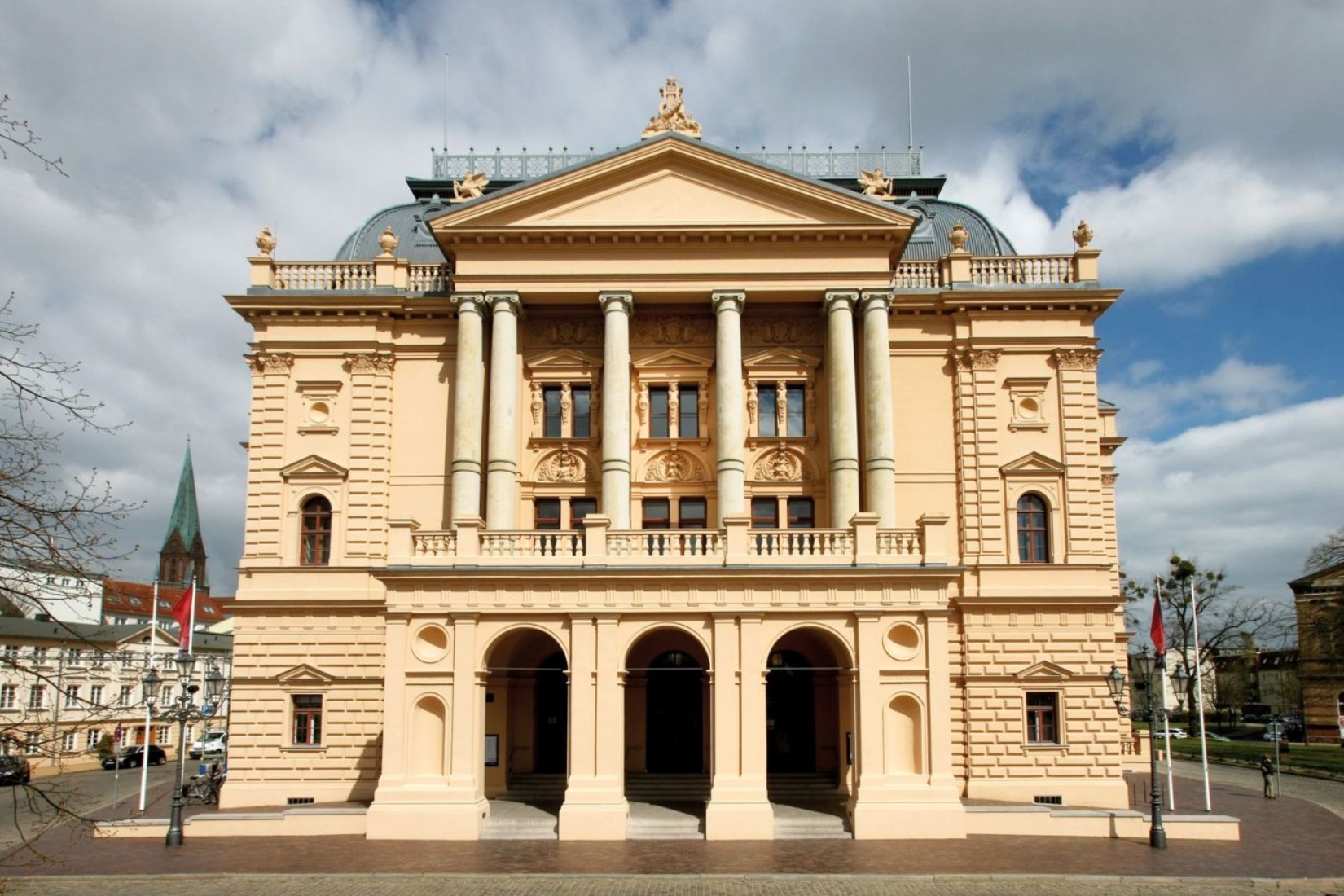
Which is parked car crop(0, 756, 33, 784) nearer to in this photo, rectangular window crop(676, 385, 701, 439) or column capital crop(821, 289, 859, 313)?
rectangular window crop(676, 385, 701, 439)

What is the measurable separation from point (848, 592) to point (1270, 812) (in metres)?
17.5

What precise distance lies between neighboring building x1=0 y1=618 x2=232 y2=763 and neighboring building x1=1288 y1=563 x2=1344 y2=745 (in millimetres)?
63338

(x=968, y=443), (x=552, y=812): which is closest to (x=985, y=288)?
(x=968, y=443)

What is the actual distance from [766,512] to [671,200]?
1046cm

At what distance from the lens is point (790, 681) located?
36031mm

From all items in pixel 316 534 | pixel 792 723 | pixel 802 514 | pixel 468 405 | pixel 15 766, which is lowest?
pixel 792 723

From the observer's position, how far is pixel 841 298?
1426 inches

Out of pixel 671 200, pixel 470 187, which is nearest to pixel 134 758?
pixel 470 187

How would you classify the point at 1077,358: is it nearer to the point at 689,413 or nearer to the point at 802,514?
the point at 802,514

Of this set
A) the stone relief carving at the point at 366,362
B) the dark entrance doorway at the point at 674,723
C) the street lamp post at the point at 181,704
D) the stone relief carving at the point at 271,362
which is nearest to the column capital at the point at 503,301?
the stone relief carving at the point at 366,362

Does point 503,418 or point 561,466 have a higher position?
point 503,418

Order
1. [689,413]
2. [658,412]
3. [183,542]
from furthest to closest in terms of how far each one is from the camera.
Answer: [183,542] → [658,412] → [689,413]

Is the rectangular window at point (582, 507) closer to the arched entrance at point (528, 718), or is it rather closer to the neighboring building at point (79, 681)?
the arched entrance at point (528, 718)

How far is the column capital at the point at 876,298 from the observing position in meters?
36.2
